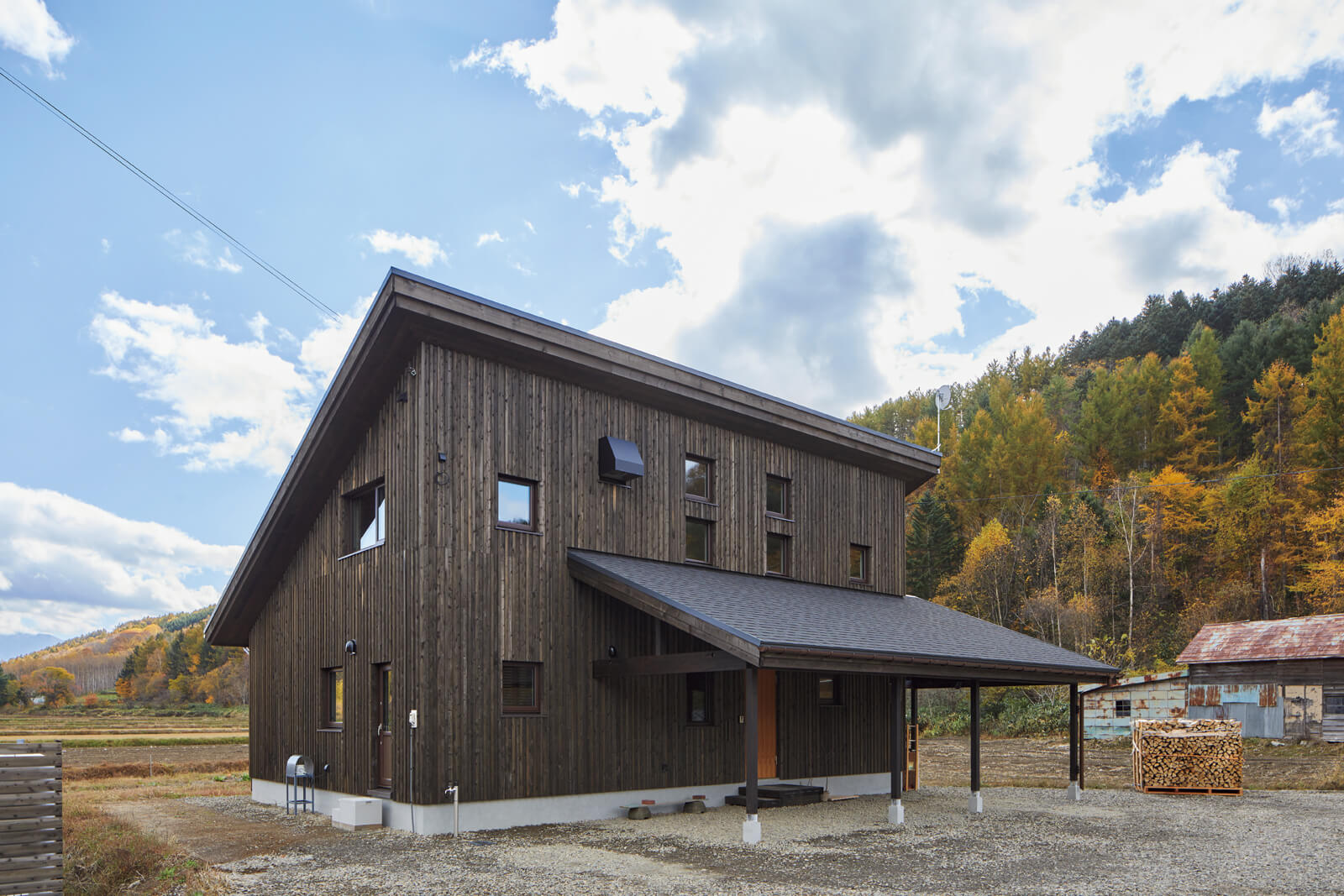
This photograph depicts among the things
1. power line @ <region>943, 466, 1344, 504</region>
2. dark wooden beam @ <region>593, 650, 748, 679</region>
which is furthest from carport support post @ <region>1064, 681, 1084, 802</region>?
power line @ <region>943, 466, 1344, 504</region>

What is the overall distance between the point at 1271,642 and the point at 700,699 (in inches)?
827

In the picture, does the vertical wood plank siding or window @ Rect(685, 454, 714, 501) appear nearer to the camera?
the vertical wood plank siding

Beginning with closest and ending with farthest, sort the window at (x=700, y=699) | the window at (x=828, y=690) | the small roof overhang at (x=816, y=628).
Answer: the small roof overhang at (x=816, y=628) < the window at (x=700, y=699) < the window at (x=828, y=690)

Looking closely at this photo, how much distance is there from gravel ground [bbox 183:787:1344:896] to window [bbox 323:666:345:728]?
1439 mm

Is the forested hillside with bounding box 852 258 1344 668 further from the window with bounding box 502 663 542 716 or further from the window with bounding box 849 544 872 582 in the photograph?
the window with bounding box 502 663 542 716

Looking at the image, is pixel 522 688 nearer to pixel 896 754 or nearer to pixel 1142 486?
pixel 896 754

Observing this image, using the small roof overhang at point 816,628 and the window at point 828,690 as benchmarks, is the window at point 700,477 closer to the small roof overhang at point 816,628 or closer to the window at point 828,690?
the small roof overhang at point 816,628

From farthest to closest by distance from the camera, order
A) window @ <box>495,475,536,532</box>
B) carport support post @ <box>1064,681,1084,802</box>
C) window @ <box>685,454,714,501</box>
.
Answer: window @ <box>685,454,714,501</box>, carport support post @ <box>1064,681,1084,802</box>, window @ <box>495,475,536,532</box>

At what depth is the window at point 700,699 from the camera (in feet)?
47.3

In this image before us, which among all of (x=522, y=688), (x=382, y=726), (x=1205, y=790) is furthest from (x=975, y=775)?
(x=382, y=726)

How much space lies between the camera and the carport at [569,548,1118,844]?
10.7m

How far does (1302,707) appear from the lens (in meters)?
26.4

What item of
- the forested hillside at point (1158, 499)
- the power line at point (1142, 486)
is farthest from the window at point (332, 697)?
the power line at point (1142, 486)

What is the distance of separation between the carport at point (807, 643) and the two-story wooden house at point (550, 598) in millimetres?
65
